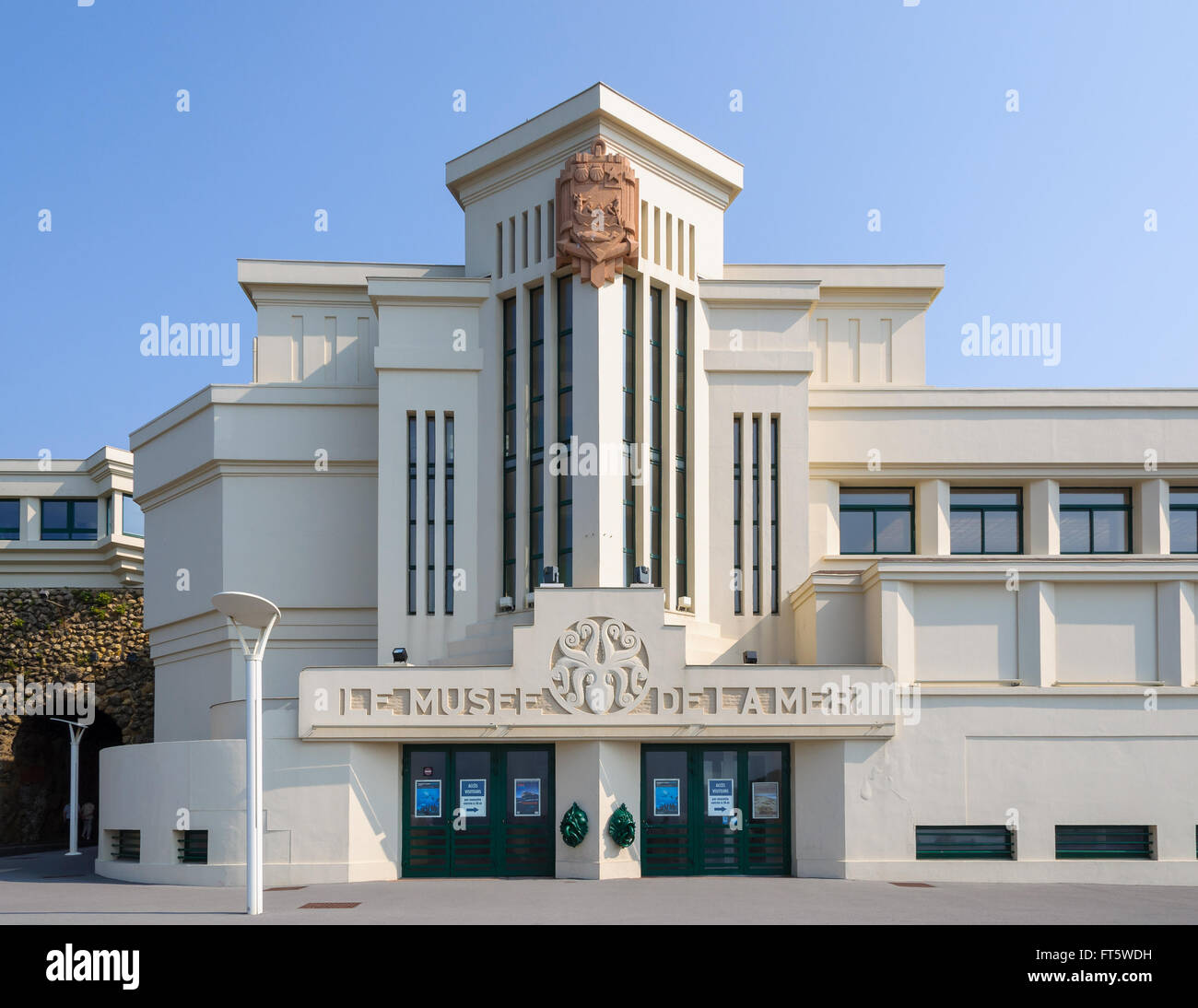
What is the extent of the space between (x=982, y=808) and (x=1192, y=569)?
6.76 meters

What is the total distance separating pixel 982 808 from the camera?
24.7m

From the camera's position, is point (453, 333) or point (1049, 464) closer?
point (453, 333)

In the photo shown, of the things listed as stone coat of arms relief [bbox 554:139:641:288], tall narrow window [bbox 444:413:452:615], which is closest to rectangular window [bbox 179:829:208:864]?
tall narrow window [bbox 444:413:452:615]

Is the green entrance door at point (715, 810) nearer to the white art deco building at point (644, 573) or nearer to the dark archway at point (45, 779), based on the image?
the white art deco building at point (644, 573)

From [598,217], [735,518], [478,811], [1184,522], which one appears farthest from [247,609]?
[1184,522]

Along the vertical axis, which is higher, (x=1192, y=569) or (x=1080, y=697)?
(x=1192, y=569)

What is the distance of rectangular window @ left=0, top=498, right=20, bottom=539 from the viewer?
144 ft

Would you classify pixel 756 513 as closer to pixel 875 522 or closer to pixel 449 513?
pixel 875 522

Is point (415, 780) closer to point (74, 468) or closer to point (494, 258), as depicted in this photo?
point (494, 258)

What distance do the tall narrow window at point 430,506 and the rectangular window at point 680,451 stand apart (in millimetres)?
5841

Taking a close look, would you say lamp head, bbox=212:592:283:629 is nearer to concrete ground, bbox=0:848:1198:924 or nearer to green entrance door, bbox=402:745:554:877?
concrete ground, bbox=0:848:1198:924

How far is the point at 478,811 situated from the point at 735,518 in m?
9.74
